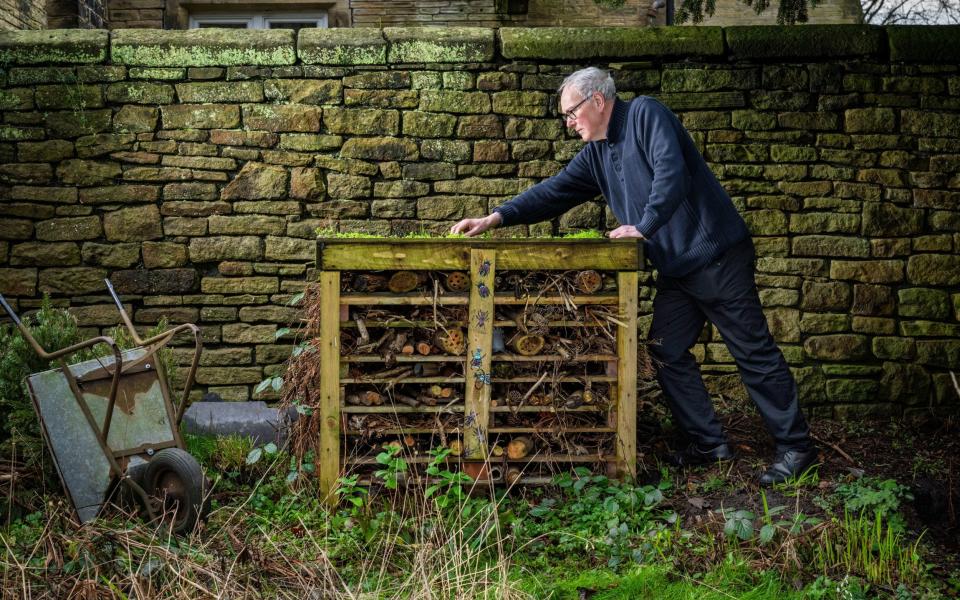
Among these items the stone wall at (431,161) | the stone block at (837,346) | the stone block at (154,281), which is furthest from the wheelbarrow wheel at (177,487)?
the stone block at (837,346)

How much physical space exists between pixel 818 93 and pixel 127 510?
15.8ft

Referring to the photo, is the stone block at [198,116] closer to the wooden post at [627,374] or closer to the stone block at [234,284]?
the stone block at [234,284]

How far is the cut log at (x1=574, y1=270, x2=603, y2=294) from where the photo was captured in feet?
12.8

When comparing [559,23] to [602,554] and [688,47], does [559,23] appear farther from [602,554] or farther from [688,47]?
[602,554]

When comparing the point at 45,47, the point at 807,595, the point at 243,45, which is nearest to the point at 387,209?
the point at 243,45

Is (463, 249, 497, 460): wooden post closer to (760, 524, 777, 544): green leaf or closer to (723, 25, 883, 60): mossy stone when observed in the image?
(760, 524, 777, 544): green leaf

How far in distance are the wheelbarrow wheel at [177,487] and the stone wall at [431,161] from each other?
186cm

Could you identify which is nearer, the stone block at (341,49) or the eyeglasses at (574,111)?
the eyeglasses at (574,111)

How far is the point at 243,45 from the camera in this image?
547cm

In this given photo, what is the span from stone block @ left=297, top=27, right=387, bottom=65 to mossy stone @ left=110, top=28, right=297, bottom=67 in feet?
0.30

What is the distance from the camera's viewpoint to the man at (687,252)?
13.2 feet

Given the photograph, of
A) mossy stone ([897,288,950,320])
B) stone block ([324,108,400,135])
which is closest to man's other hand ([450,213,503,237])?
stone block ([324,108,400,135])

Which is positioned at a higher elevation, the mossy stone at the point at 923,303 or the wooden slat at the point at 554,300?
the wooden slat at the point at 554,300

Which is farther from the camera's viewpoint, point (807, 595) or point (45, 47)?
point (45, 47)
